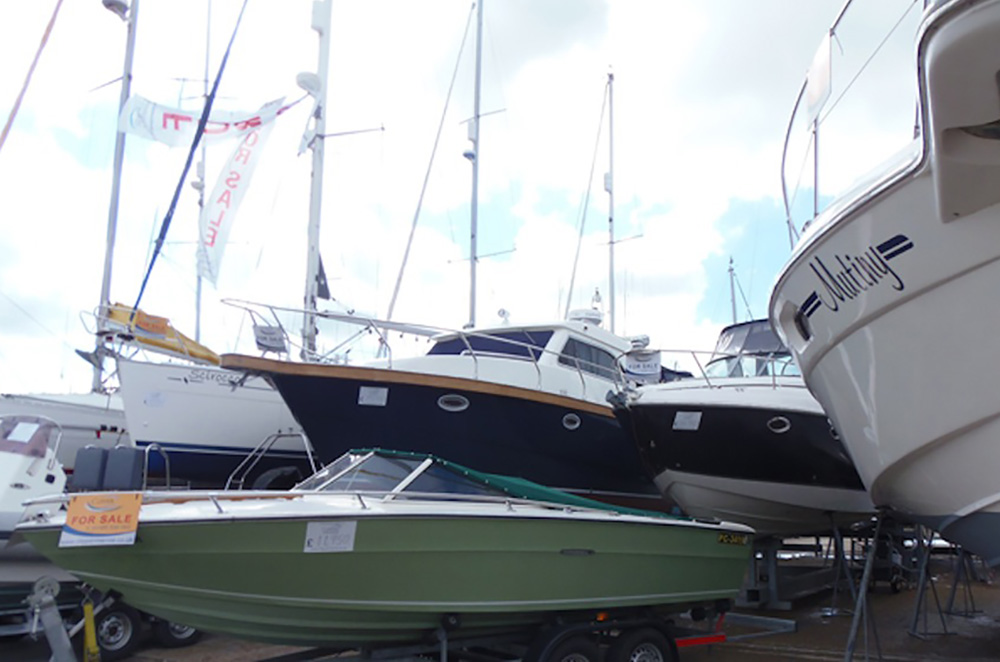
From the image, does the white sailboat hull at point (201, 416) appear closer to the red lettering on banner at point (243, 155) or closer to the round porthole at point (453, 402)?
the round porthole at point (453, 402)

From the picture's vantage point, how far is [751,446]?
6773mm

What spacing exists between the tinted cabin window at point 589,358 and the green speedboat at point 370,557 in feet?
15.7

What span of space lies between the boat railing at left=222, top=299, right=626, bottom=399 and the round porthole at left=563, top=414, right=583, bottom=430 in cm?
62

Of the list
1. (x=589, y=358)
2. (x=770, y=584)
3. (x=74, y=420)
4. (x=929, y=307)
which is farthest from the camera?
(x=74, y=420)

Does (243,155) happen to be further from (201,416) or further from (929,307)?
(929,307)

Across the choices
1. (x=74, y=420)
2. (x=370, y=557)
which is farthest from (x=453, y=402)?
(x=74, y=420)

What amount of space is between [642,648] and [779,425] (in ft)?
9.60

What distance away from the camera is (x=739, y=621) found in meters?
5.82

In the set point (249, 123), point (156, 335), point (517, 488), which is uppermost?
point (249, 123)

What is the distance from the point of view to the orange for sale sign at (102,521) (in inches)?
140

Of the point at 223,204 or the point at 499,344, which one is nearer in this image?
the point at 499,344

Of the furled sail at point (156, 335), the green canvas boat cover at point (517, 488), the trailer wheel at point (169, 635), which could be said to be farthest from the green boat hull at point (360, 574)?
the furled sail at point (156, 335)

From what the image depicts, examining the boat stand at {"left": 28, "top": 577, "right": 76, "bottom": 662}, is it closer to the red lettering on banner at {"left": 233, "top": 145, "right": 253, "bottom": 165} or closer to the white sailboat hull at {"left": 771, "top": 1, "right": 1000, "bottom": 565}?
the white sailboat hull at {"left": 771, "top": 1, "right": 1000, "bottom": 565}

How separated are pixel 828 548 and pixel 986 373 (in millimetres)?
6849
